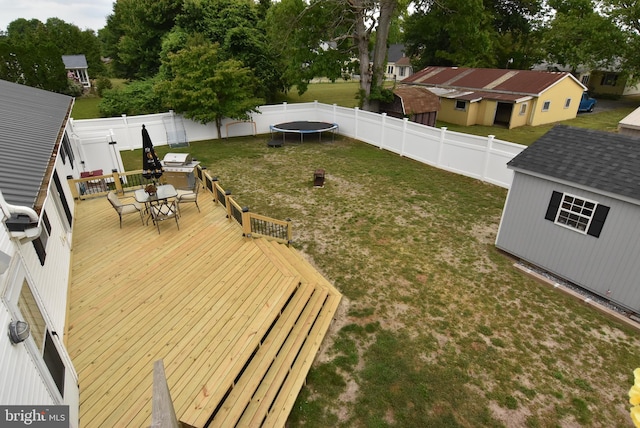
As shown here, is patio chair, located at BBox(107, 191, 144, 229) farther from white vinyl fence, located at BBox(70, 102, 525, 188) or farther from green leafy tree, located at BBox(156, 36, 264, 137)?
green leafy tree, located at BBox(156, 36, 264, 137)

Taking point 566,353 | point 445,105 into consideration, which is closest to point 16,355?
point 566,353

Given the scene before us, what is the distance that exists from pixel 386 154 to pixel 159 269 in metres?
13.6

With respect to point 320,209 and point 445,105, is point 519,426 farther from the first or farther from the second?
point 445,105

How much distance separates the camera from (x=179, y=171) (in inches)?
456

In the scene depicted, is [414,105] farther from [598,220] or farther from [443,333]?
[443,333]

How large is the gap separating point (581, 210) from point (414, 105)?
14.6 metres

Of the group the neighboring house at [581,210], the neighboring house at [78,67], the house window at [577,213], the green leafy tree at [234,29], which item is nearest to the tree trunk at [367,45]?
the green leafy tree at [234,29]

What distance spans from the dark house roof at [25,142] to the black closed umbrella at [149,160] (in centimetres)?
205

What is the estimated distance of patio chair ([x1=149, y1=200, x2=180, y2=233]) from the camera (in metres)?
8.82

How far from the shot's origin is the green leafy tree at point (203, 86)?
1838 centimetres

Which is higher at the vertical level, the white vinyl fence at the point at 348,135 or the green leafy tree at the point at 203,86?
the green leafy tree at the point at 203,86

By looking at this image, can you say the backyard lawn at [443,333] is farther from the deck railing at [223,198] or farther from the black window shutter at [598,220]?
the black window shutter at [598,220]

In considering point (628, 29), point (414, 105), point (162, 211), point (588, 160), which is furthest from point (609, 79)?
point (162, 211)

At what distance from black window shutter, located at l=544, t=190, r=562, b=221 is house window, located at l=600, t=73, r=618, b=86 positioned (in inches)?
1685
